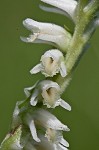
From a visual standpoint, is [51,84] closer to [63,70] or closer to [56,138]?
→ [63,70]

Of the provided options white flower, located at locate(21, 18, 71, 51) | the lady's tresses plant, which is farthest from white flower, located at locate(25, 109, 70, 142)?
white flower, located at locate(21, 18, 71, 51)

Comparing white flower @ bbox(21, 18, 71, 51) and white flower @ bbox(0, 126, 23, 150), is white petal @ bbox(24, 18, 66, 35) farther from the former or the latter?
white flower @ bbox(0, 126, 23, 150)

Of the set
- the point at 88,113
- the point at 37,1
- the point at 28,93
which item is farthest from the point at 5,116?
the point at 28,93

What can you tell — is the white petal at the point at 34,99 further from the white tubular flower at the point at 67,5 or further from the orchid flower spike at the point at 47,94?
the white tubular flower at the point at 67,5

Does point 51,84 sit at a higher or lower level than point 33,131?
higher

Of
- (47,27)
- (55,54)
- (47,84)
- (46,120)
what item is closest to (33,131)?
(46,120)

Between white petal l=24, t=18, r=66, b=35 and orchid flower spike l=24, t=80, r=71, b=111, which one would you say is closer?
orchid flower spike l=24, t=80, r=71, b=111

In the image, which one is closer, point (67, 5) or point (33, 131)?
point (33, 131)

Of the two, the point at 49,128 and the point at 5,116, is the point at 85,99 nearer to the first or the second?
the point at 5,116
